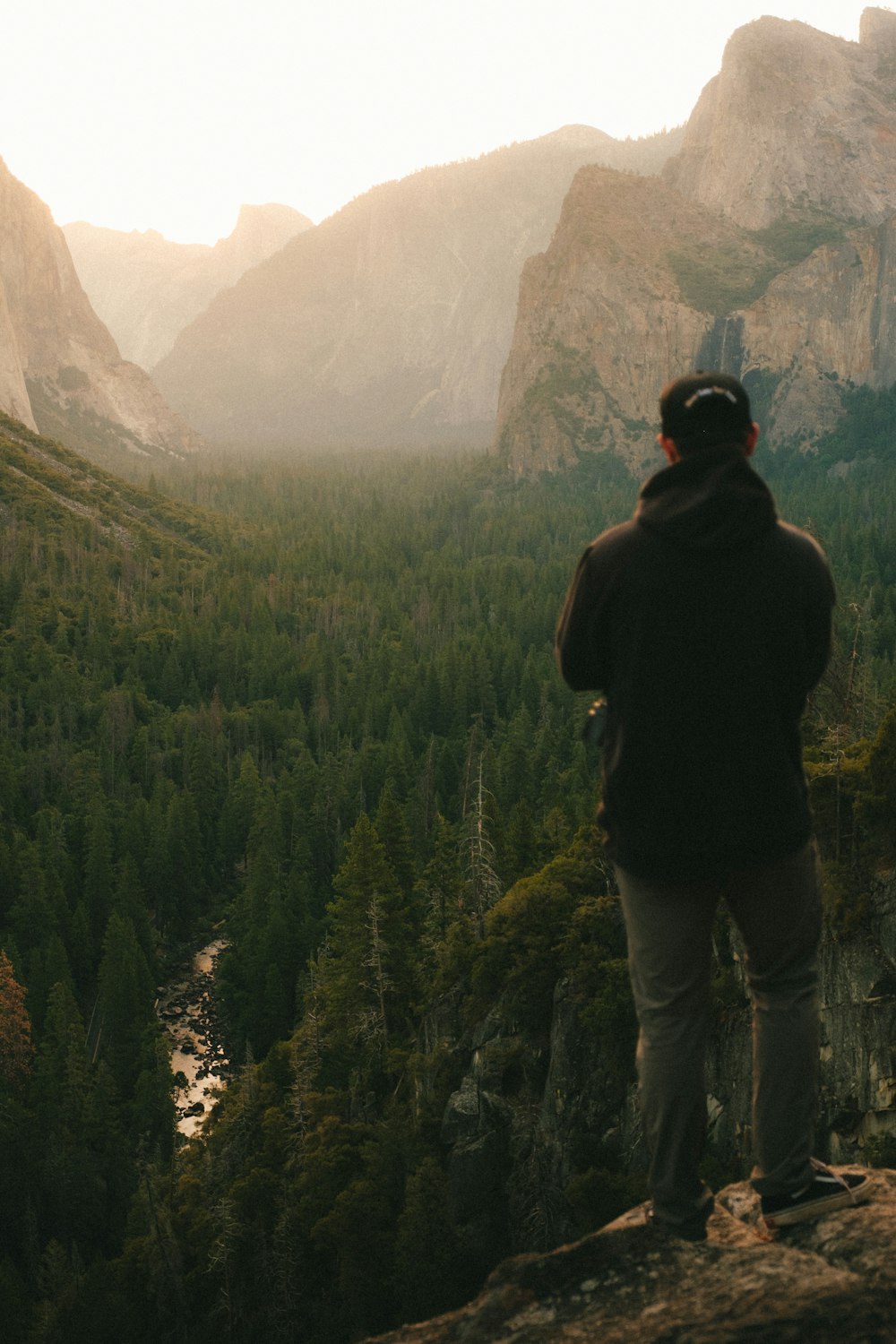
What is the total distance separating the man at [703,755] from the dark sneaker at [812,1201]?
0.05 ft

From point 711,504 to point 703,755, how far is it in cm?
117

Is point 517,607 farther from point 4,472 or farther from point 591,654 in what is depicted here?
point 591,654

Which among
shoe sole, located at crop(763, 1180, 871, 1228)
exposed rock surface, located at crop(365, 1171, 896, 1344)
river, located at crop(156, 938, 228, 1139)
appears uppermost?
shoe sole, located at crop(763, 1180, 871, 1228)

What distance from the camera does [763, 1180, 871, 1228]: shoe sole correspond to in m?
5.95

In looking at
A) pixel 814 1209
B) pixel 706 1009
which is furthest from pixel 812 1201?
pixel 706 1009

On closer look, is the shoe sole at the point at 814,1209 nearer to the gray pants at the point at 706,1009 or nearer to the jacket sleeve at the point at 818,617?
the gray pants at the point at 706,1009

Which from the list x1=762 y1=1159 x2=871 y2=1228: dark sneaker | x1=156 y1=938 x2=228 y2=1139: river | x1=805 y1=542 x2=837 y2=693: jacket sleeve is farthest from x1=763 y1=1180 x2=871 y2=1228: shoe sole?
x1=156 y1=938 x2=228 y2=1139: river

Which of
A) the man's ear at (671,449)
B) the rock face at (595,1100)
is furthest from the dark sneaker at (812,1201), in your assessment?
the rock face at (595,1100)

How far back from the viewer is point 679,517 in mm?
5383

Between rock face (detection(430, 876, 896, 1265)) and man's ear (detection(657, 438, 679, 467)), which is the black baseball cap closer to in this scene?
man's ear (detection(657, 438, 679, 467))

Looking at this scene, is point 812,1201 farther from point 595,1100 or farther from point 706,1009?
point 595,1100

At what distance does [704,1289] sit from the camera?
18.0 feet

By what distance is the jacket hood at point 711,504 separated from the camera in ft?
17.6

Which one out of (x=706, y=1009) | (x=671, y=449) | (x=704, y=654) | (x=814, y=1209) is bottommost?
(x=814, y=1209)
